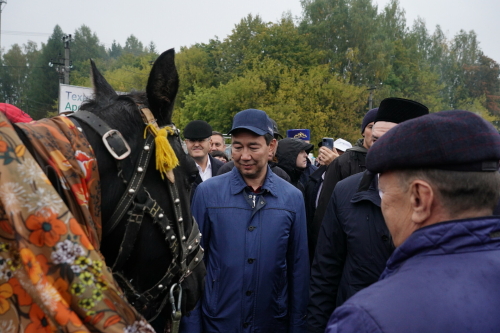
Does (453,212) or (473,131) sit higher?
(473,131)

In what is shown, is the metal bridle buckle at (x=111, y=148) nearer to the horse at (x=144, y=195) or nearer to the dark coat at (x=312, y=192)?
the horse at (x=144, y=195)

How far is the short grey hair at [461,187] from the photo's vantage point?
4.14ft

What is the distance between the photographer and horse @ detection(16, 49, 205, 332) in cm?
183

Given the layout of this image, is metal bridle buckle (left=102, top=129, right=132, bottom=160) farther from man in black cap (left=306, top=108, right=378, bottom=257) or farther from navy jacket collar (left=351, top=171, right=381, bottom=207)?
man in black cap (left=306, top=108, right=378, bottom=257)

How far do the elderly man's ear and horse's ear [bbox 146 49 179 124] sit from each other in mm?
1179

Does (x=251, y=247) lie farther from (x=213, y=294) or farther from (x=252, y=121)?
(x=252, y=121)

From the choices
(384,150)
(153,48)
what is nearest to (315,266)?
(384,150)

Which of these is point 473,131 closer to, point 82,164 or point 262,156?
point 82,164

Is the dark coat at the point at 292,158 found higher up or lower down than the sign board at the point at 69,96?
lower down

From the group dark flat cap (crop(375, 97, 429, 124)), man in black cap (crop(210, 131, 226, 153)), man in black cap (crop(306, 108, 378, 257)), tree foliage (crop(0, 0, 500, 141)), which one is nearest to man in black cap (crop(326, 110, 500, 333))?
dark flat cap (crop(375, 97, 429, 124))

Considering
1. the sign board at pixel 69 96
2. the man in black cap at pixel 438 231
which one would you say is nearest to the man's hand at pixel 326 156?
the man in black cap at pixel 438 231

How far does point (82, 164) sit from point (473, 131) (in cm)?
134

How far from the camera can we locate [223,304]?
296 centimetres

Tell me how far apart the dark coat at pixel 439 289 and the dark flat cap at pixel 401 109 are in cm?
205
